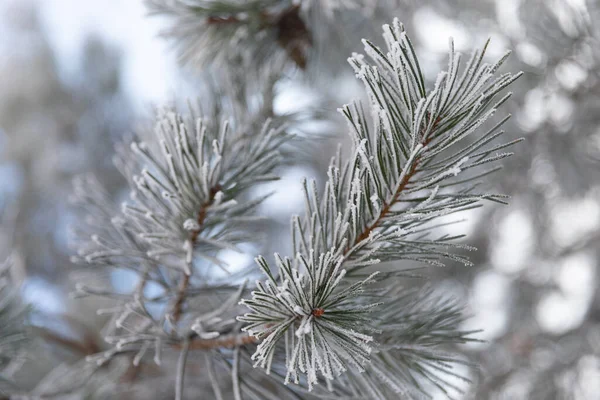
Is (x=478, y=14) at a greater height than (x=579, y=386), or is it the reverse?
(x=478, y=14)

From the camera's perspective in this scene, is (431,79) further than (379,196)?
Yes

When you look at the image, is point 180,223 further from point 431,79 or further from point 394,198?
point 431,79

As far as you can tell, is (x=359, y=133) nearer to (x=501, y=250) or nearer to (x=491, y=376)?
(x=491, y=376)

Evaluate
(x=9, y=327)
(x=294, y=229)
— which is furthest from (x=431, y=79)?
(x=9, y=327)

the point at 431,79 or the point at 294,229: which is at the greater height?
the point at 431,79

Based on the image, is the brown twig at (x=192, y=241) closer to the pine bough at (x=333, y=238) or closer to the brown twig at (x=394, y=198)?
the pine bough at (x=333, y=238)

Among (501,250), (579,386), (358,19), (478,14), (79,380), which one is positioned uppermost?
(478,14)

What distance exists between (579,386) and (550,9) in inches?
24.6

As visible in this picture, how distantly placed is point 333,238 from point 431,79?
50cm

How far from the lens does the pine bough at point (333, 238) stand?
30 cm

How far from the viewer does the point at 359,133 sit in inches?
12.5

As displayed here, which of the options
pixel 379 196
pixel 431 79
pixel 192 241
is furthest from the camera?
pixel 431 79

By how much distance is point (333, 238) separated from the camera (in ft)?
1.13

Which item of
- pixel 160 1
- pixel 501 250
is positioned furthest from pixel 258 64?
pixel 501 250
